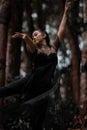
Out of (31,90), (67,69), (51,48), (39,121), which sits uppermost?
(51,48)

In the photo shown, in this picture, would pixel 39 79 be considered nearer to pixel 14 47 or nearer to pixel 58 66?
pixel 58 66

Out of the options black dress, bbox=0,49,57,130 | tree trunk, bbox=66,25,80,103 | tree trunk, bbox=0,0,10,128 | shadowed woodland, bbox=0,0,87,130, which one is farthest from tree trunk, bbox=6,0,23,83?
black dress, bbox=0,49,57,130

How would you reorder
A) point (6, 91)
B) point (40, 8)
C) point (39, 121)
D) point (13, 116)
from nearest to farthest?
point (6, 91), point (39, 121), point (13, 116), point (40, 8)

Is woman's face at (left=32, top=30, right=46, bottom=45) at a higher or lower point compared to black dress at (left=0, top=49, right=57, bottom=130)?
higher

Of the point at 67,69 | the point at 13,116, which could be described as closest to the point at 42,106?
the point at 13,116

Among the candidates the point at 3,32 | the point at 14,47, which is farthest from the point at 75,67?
the point at 3,32

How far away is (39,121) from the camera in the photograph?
6.21 m

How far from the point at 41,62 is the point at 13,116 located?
1.86 metres

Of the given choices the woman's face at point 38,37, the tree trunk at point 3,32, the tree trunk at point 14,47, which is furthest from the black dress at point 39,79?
the tree trunk at point 14,47

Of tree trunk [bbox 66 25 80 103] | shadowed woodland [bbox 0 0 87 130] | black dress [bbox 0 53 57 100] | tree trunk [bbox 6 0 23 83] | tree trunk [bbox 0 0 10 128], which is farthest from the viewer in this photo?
tree trunk [bbox 66 25 80 103]

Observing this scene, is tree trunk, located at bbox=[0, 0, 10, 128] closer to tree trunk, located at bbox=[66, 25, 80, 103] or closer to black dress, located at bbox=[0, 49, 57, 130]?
black dress, located at bbox=[0, 49, 57, 130]

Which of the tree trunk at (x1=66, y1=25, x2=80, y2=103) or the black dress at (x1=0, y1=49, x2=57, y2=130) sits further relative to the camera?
the tree trunk at (x1=66, y1=25, x2=80, y2=103)

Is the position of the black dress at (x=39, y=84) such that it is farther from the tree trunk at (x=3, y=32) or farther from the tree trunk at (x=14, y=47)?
the tree trunk at (x=14, y=47)

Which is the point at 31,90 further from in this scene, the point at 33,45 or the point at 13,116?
the point at 13,116
